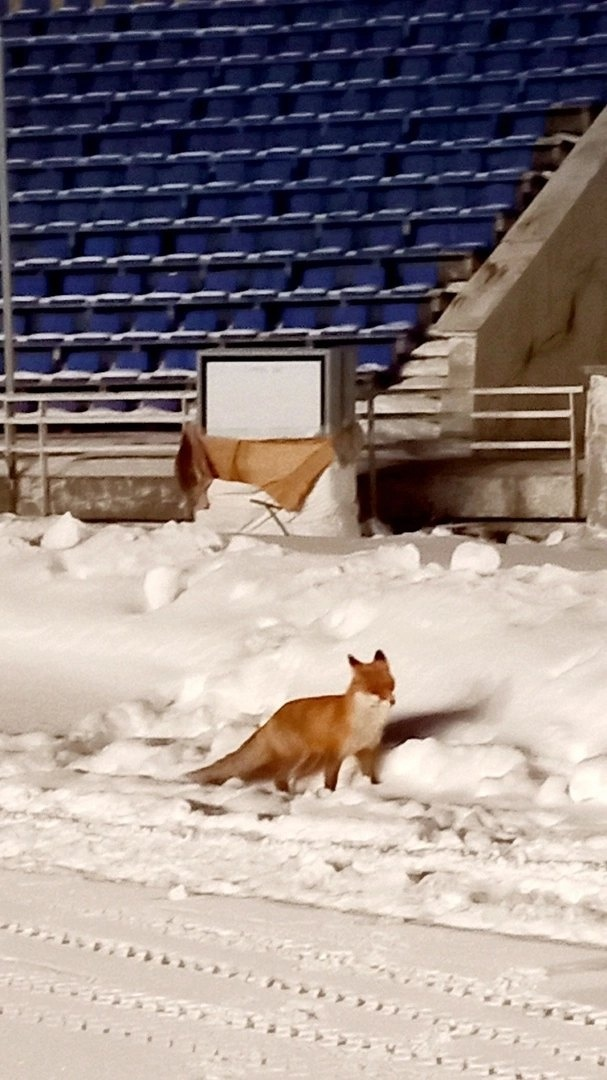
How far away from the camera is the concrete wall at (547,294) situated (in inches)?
546

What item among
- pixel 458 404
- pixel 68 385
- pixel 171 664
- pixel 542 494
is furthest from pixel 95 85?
pixel 171 664

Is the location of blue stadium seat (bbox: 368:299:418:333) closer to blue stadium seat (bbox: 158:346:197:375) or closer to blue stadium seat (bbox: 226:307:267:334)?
blue stadium seat (bbox: 226:307:267:334)

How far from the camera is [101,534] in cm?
849

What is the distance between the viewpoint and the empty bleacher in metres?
14.9

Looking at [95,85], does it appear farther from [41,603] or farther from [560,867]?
[560,867]

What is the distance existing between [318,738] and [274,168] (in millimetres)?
11214

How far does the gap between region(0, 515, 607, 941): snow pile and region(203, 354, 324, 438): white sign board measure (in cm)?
150

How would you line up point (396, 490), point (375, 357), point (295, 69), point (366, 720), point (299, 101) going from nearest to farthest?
point (366, 720) < point (396, 490) < point (375, 357) < point (299, 101) < point (295, 69)

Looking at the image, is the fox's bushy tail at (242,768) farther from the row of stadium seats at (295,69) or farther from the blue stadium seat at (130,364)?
the row of stadium seats at (295,69)

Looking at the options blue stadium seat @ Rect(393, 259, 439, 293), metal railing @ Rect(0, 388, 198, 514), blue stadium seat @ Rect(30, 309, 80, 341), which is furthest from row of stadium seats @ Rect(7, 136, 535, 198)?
metal railing @ Rect(0, 388, 198, 514)

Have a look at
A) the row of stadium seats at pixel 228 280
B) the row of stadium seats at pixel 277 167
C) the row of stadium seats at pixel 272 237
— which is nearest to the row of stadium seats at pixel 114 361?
the row of stadium seats at pixel 228 280

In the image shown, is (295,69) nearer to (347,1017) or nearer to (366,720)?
(366,720)

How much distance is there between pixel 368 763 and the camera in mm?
5379

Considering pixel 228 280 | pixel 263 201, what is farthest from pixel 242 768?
pixel 263 201
